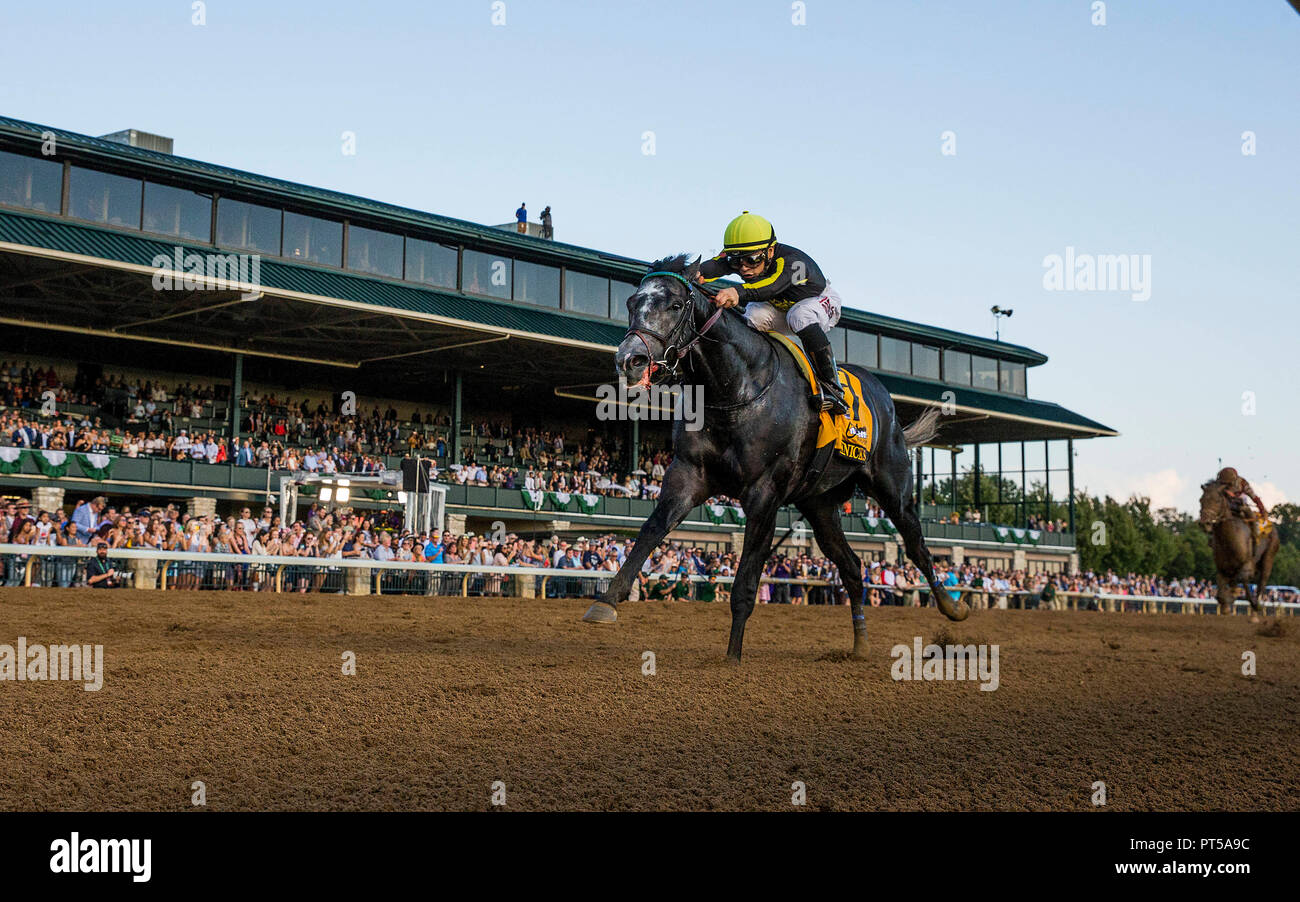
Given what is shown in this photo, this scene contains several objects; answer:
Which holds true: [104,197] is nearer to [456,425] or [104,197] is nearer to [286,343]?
[286,343]

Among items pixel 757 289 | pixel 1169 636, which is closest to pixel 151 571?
pixel 757 289

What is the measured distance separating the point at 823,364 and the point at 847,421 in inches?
24.8

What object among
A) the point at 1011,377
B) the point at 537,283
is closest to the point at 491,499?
the point at 537,283

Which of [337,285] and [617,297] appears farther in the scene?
[617,297]

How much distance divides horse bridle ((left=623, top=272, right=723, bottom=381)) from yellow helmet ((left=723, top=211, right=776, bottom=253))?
0.66 meters

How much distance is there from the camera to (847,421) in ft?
31.3

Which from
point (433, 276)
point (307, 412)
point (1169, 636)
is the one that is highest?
point (433, 276)

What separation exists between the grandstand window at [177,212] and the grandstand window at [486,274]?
8.54 m

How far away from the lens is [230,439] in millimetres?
32156

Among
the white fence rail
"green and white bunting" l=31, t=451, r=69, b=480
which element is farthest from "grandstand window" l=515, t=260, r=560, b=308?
the white fence rail

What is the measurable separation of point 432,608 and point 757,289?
8.35m

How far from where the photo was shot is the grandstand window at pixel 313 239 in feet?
118
